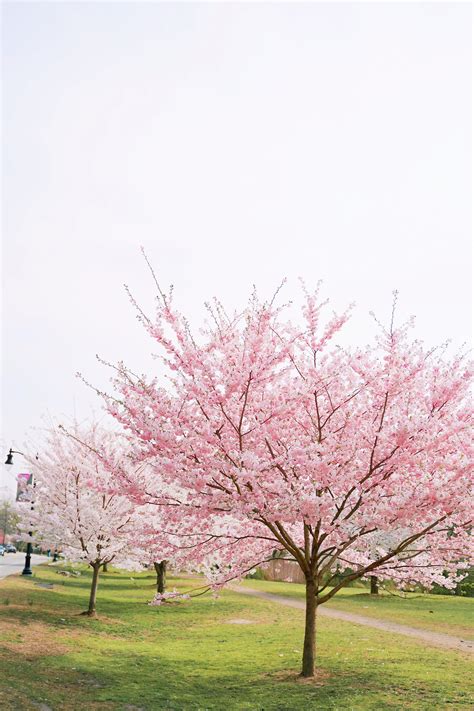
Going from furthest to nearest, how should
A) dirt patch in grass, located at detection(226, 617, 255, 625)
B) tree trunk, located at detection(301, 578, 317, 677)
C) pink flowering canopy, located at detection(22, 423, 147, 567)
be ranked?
dirt patch in grass, located at detection(226, 617, 255, 625) → pink flowering canopy, located at detection(22, 423, 147, 567) → tree trunk, located at detection(301, 578, 317, 677)

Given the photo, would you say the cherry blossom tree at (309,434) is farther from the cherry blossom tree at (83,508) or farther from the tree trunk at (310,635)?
the cherry blossom tree at (83,508)

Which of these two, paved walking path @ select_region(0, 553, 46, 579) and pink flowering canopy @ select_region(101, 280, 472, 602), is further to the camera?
paved walking path @ select_region(0, 553, 46, 579)

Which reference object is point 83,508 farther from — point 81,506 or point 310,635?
point 310,635

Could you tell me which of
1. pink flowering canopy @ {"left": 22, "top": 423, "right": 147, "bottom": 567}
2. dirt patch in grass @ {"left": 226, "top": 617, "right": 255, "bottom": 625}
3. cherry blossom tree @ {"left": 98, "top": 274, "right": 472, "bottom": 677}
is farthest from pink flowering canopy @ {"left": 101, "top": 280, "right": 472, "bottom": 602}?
dirt patch in grass @ {"left": 226, "top": 617, "right": 255, "bottom": 625}

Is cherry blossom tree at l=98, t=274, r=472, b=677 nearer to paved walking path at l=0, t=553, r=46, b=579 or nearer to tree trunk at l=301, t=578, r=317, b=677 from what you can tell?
tree trunk at l=301, t=578, r=317, b=677

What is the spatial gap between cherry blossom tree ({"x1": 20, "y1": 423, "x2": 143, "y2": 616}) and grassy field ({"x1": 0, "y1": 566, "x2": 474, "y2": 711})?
5.72 ft

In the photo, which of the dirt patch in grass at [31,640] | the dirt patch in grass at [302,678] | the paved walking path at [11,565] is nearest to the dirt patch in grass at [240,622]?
the dirt patch in grass at [31,640]

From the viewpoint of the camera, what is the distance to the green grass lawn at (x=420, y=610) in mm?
19250

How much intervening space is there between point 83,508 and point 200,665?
20.4 ft

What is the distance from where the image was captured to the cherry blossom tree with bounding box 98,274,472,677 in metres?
9.16

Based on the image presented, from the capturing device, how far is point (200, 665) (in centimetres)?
1207

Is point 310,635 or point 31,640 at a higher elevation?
point 310,635

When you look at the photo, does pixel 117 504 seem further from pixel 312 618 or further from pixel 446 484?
pixel 446 484

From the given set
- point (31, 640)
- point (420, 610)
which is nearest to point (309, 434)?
point (31, 640)
